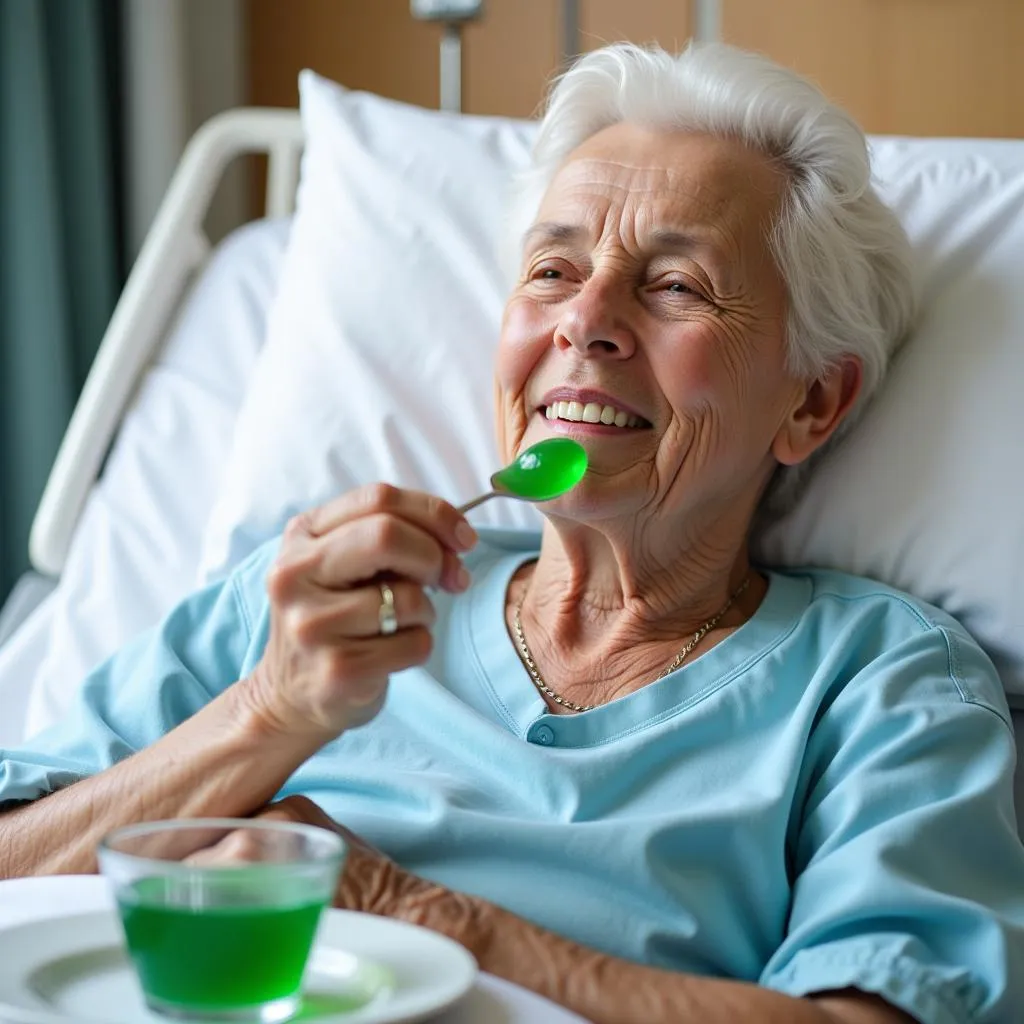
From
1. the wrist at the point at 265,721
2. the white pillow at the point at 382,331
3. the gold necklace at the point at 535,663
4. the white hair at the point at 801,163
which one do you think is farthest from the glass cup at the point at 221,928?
the white pillow at the point at 382,331

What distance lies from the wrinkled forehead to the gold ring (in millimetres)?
578

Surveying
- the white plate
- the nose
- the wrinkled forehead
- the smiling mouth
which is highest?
the wrinkled forehead

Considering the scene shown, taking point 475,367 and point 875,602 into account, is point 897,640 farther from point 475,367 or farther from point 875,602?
point 475,367

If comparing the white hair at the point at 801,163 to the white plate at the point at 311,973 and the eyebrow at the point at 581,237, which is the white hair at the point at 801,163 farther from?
the white plate at the point at 311,973

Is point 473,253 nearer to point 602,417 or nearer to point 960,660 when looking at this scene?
point 602,417

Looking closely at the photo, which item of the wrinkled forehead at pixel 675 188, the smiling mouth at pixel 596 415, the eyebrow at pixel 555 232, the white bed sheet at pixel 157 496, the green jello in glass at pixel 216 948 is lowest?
the white bed sheet at pixel 157 496

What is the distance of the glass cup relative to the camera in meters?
0.77

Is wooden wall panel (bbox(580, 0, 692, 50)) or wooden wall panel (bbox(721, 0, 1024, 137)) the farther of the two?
wooden wall panel (bbox(580, 0, 692, 50))

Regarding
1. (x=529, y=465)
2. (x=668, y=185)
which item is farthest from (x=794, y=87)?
(x=529, y=465)

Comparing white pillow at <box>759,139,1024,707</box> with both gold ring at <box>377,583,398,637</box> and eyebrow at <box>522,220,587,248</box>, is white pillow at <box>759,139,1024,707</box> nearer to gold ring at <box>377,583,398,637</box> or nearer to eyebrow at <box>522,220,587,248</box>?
eyebrow at <box>522,220,587,248</box>

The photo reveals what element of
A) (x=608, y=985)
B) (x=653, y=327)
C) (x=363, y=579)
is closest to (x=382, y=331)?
(x=653, y=327)

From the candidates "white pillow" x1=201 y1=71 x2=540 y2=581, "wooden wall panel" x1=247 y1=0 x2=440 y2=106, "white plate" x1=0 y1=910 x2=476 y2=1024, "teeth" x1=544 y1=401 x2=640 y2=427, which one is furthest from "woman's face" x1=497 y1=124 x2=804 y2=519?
"wooden wall panel" x1=247 y1=0 x2=440 y2=106

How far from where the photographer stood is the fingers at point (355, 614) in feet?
3.50

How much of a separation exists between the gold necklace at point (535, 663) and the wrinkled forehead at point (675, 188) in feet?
1.25
